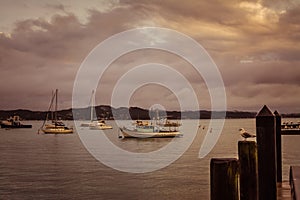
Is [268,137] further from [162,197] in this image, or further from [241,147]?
[162,197]

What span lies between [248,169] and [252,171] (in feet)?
0.31

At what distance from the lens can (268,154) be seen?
295 inches

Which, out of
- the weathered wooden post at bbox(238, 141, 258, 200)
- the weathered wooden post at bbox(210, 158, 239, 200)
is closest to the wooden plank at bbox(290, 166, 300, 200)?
the weathered wooden post at bbox(238, 141, 258, 200)

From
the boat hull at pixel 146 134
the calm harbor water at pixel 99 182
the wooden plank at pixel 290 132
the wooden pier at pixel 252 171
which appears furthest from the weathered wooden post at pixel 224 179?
the wooden plank at pixel 290 132

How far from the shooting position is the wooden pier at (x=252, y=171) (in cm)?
445

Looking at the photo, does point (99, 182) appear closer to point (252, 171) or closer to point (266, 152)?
point (266, 152)

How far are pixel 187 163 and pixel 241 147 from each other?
118ft

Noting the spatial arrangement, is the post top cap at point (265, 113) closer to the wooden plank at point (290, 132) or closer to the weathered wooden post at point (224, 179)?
the weathered wooden post at point (224, 179)

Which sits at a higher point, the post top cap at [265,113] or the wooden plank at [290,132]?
the post top cap at [265,113]

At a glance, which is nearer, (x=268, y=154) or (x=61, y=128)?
(x=268, y=154)

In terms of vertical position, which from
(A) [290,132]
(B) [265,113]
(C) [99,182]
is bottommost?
(C) [99,182]

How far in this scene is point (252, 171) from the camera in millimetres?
6699

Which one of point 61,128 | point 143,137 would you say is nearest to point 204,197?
point 143,137

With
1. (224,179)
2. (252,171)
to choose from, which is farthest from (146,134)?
(224,179)
